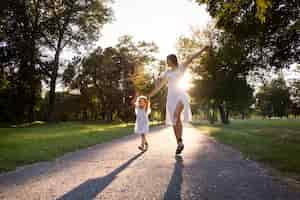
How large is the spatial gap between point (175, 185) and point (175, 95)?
11.9ft

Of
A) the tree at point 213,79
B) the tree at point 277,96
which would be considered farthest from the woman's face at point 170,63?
the tree at point 277,96

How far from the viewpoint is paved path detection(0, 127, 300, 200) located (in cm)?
379

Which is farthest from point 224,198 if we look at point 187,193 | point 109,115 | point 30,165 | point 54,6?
point 109,115

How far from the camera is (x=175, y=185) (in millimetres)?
4273

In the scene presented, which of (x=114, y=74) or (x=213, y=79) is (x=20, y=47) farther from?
(x=213, y=79)

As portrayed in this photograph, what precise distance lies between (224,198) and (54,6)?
123 ft

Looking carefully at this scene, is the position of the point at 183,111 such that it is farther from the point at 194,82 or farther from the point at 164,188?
the point at 194,82

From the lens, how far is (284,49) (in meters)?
17.4

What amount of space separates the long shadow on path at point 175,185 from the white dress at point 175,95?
2.02 metres

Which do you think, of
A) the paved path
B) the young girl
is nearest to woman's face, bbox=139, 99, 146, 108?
the young girl

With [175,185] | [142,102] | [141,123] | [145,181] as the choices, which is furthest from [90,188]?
[142,102]

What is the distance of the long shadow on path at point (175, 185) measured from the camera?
12.2ft

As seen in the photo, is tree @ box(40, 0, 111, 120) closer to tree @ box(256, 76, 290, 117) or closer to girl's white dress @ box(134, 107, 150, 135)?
girl's white dress @ box(134, 107, 150, 135)

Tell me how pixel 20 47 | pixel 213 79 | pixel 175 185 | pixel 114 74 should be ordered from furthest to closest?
1. pixel 114 74
2. pixel 213 79
3. pixel 20 47
4. pixel 175 185
